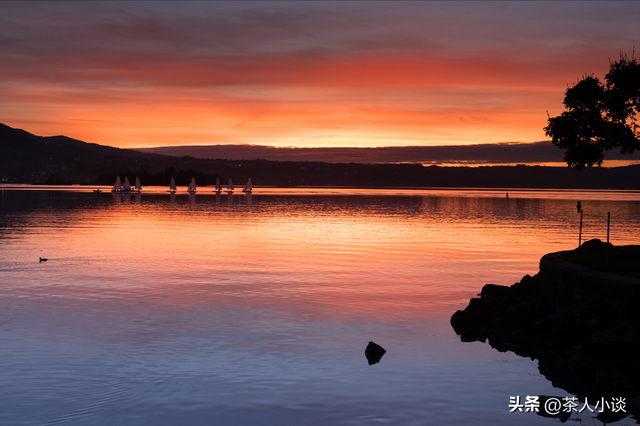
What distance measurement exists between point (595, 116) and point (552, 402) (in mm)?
16738

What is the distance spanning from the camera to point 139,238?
56.2 meters

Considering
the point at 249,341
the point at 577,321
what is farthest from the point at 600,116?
the point at 249,341

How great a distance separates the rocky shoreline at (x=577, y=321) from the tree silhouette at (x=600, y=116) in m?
4.95

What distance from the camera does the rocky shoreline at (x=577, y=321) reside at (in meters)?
17.3

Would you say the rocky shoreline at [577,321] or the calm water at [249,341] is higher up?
the rocky shoreline at [577,321]

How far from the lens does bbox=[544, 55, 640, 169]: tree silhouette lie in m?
28.1

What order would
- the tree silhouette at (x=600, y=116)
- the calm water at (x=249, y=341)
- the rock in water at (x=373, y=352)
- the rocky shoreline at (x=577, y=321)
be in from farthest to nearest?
the tree silhouette at (x=600, y=116) < the rock in water at (x=373, y=352) < the rocky shoreline at (x=577, y=321) < the calm water at (x=249, y=341)

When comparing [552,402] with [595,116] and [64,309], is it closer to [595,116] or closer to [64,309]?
[595,116]

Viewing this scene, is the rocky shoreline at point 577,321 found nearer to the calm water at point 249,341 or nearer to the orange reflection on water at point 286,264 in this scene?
the calm water at point 249,341

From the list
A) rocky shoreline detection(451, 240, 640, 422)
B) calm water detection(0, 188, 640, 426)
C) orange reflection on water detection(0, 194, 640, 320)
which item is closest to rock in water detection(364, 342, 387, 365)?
calm water detection(0, 188, 640, 426)

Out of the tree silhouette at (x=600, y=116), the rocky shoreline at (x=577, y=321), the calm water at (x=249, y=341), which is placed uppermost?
the tree silhouette at (x=600, y=116)

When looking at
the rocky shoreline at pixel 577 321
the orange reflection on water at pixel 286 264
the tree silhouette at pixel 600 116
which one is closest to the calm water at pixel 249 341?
the orange reflection on water at pixel 286 264

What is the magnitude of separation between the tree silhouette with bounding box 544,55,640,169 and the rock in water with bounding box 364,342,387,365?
588 inches

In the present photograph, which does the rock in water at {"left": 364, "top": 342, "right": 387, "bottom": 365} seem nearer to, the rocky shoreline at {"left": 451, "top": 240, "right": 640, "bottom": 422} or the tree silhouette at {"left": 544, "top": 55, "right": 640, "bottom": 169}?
the rocky shoreline at {"left": 451, "top": 240, "right": 640, "bottom": 422}
